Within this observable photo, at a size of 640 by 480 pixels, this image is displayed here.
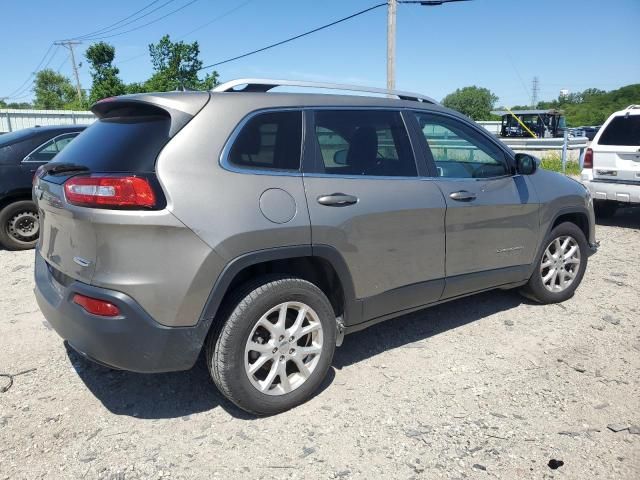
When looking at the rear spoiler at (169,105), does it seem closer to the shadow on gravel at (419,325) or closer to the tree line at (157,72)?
the shadow on gravel at (419,325)

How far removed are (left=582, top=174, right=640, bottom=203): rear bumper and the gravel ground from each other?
414cm

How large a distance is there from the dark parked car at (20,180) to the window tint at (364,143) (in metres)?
5.11

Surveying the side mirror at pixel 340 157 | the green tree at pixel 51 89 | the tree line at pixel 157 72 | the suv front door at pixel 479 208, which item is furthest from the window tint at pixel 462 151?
the green tree at pixel 51 89

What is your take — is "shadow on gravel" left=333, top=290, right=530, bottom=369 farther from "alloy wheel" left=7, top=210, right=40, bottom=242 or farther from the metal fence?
the metal fence

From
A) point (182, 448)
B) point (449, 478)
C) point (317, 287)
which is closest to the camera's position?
point (449, 478)

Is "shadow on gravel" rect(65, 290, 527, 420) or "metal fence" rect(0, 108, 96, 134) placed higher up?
"metal fence" rect(0, 108, 96, 134)

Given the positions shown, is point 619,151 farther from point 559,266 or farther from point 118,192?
point 118,192

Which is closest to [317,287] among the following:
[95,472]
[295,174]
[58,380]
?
[295,174]

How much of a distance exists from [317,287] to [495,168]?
77.5 inches

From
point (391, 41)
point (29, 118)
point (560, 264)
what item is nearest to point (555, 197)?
point (560, 264)

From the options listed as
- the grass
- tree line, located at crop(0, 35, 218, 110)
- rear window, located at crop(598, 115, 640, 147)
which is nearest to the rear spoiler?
rear window, located at crop(598, 115, 640, 147)

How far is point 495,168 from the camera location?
418 cm

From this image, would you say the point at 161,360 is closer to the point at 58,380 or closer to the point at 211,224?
the point at 211,224

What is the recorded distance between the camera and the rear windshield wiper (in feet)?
9.25
